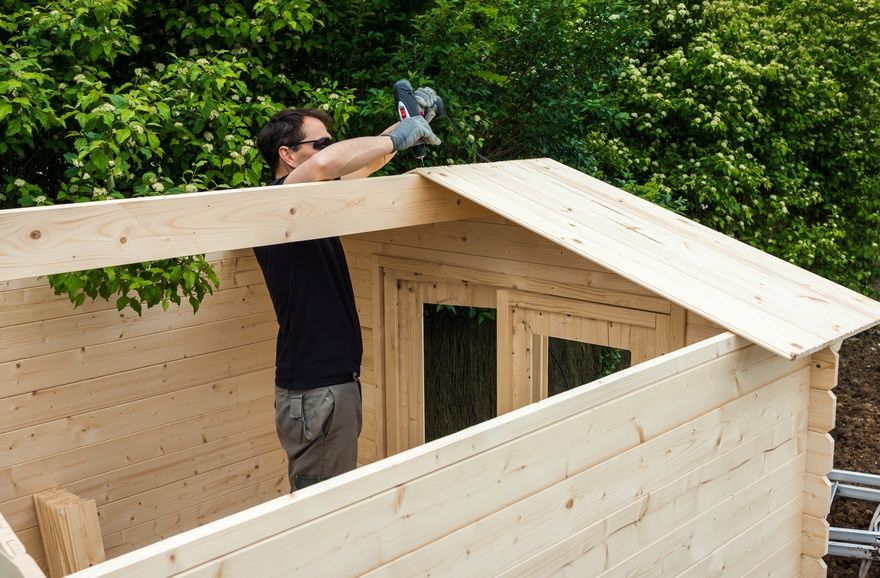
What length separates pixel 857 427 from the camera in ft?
23.6

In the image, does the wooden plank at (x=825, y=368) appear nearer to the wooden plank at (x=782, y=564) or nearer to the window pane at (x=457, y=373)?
the wooden plank at (x=782, y=564)

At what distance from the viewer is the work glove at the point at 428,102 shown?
370 cm

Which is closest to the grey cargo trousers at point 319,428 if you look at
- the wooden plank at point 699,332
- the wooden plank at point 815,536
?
the wooden plank at point 699,332

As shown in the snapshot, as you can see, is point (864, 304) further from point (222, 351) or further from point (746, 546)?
point (222, 351)

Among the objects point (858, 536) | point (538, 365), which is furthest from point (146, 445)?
point (858, 536)

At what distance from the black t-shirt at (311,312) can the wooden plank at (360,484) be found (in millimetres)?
1300

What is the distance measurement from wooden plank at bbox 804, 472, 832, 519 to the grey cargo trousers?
1.85 metres

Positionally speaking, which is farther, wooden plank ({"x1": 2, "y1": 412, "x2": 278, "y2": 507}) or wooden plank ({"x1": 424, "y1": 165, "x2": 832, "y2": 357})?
wooden plank ({"x1": 2, "y1": 412, "x2": 278, "y2": 507})

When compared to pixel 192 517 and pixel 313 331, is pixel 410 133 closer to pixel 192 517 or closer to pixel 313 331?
pixel 313 331

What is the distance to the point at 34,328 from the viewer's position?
416 centimetres

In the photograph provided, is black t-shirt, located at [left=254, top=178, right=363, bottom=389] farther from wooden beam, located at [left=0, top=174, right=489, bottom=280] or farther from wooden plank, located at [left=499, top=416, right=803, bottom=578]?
wooden plank, located at [left=499, top=416, right=803, bottom=578]

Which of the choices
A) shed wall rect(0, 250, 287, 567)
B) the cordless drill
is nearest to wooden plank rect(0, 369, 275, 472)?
shed wall rect(0, 250, 287, 567)

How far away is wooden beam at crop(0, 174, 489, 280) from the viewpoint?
2.70 m

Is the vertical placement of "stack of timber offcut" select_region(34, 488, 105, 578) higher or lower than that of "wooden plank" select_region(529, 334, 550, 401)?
lower
